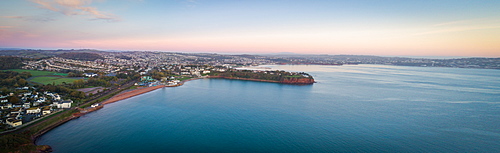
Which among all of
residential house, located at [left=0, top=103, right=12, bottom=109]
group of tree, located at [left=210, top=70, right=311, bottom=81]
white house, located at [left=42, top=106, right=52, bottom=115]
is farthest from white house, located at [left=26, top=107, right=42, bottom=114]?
group of tree, located at [left=210, top=70, right=311, bottom=81]

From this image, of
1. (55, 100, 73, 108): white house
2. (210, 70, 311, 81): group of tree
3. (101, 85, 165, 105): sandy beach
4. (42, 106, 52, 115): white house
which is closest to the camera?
(42, 106, 52, 115): white house

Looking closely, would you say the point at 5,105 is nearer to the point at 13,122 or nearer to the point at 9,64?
the point at 13,122

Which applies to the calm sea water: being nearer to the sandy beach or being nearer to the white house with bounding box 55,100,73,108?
the sandy beach

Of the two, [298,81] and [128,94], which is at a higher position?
[298,81]

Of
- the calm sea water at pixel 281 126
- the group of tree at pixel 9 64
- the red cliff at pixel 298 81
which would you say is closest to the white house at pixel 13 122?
the calm sea water at pixel 281 126

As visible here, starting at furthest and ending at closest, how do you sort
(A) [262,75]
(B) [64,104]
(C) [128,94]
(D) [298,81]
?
(A) [262,75] → (D) [298,81] → (C) [128,94] → (B) [64,104]

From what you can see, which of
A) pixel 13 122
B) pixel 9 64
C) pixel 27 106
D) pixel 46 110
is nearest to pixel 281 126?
pixel 13 122

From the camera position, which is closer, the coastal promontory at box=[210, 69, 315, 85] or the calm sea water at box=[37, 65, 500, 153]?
the calm sea water at box=[37, 65, 500, 153]

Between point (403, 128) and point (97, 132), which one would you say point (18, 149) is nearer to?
point (97, 132)
